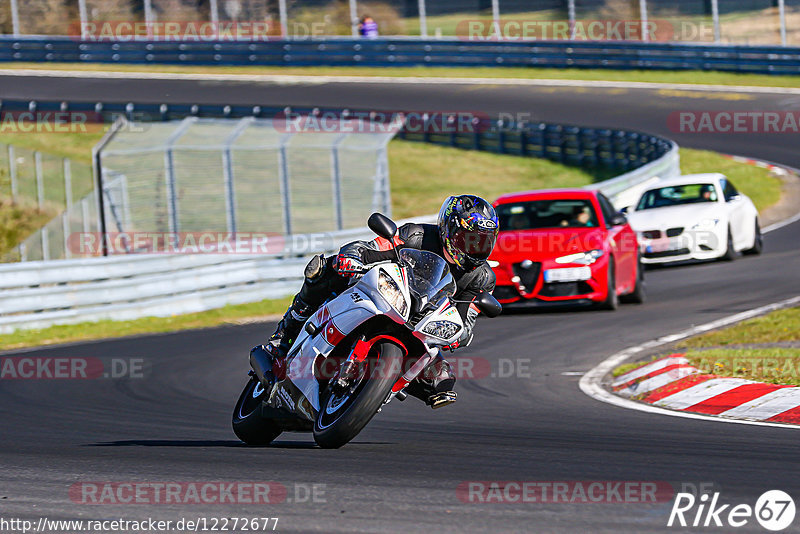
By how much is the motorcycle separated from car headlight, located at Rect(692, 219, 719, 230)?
1222cm

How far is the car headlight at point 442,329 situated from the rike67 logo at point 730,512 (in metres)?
1.72

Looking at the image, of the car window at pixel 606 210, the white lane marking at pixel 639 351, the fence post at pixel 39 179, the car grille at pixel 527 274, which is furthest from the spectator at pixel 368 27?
the white lane marking at pixel 639 351

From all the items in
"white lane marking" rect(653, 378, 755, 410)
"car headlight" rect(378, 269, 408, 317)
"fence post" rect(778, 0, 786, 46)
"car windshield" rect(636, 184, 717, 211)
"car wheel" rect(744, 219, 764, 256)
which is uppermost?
"fence post" rect(778, 0, 786, 46)

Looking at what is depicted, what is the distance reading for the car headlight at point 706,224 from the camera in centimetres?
1880

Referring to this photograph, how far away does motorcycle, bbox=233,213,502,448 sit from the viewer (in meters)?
6.62

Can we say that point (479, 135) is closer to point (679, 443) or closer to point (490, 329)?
point (490, 329)

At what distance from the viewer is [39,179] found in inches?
845

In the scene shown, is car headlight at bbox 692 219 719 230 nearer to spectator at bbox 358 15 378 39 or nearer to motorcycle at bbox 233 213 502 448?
motorcycle at bbox 233 213 502 448

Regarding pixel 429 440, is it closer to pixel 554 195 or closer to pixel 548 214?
pixel 548 214

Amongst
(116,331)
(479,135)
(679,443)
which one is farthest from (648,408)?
(479,135)

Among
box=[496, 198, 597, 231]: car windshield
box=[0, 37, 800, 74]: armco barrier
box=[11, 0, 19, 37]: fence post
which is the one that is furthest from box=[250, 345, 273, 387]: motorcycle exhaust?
box=[11, 0, 19, 37]: fence post

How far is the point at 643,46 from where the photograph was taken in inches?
1558

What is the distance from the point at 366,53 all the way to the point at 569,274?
28.5 meters

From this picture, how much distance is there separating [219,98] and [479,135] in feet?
28.7
